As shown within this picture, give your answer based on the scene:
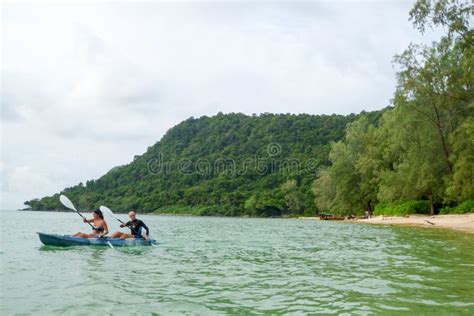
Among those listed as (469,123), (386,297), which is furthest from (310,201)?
(386,297)

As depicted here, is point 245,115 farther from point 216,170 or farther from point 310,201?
point 310,201

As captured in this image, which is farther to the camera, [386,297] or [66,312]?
[386,297]

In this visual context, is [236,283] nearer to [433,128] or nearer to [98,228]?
[98,228]

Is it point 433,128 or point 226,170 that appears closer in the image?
point 433,128

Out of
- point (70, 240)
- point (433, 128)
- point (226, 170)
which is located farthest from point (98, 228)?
point (226, 170)

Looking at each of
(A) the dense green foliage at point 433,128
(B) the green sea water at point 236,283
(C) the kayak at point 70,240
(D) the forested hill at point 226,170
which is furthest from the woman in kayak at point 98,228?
(D) the forested hill at point 226,170

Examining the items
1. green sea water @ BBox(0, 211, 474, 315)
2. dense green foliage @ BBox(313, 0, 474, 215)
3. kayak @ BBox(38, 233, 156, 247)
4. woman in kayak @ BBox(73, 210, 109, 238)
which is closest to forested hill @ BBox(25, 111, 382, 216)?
dense green foliage @ BBox(313, 0, 474, 215)

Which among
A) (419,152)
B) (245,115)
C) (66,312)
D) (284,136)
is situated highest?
(245,115)

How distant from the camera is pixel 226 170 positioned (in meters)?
142

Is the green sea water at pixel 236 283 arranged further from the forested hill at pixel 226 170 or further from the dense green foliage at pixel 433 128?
the forested hill at pixel 226 170

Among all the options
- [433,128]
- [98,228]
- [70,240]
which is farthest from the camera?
[433,128]

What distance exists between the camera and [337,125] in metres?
124

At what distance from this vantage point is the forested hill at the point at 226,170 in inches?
4587

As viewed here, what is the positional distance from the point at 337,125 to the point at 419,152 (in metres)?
79.0
